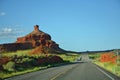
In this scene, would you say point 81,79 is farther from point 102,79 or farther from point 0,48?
point 0,48

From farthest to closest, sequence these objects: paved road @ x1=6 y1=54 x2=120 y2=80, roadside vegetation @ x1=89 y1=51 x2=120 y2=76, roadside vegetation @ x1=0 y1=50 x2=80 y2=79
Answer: roadside vegetation @ x1=0 y1=50 x2=80 y2=79
roadside vegetation @ x1=89 y1=51 x2=120 y2=76
paved road @ x1=6 y1=54 x2=120 y2=80

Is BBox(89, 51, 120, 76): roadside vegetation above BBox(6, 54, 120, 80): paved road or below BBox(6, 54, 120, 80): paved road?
above

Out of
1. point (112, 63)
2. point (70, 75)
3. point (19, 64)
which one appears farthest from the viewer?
point (19, 64)

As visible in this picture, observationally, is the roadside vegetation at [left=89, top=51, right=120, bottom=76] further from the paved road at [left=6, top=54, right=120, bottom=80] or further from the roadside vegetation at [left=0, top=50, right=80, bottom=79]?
the roadside vegetation at [left=0, top=50, right=80, bottom=79]

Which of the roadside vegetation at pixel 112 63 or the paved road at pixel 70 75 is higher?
the roadside vegetation at pixel 112 63

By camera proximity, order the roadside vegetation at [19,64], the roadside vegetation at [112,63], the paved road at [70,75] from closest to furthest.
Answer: the paved road at [70,75], the roadside vegetation at [112,63], the roadside vegetation at [19,64]

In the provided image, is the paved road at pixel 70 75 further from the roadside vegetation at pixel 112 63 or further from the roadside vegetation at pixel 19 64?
the roadside vegetation at pixel 19 64

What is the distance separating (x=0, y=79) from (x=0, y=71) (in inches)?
461

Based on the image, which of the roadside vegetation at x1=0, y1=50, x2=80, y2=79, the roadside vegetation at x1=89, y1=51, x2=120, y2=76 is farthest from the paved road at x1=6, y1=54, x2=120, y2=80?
the roadside vegetation at x1=0, y1=50, x2=80, y2=79

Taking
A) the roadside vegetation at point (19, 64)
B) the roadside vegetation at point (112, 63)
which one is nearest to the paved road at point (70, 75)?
the roadside vegetation at point (112, 63)

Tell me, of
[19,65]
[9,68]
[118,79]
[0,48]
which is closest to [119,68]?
[118,79]

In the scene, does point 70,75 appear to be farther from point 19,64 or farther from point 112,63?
point 19,64

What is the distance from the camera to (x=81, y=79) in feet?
87.2

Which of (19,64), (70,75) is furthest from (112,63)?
(70,75)
